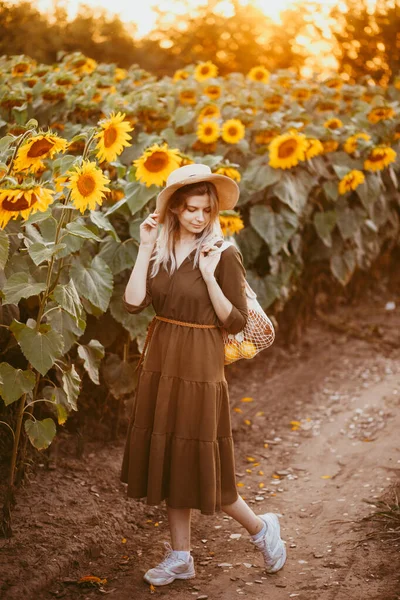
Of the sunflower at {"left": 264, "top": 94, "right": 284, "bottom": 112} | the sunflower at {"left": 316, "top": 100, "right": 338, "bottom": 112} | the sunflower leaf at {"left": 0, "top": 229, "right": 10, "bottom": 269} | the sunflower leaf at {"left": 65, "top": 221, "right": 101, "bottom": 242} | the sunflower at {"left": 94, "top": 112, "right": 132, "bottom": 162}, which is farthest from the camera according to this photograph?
the sunflower at {"left": 316, "top": 100, "right": 338, "bottom": 112}

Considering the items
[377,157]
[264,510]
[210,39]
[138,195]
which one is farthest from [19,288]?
[210,39]

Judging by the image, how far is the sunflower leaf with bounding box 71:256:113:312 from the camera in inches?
125

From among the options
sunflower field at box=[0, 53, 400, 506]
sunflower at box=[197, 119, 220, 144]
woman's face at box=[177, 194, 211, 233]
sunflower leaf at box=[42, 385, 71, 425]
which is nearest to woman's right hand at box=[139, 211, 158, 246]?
woman's face at box=[177, 194, 211, 233]

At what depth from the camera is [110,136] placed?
2.84m

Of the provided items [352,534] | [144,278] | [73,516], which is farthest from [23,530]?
[352,534]

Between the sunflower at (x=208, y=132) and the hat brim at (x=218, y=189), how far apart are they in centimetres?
157

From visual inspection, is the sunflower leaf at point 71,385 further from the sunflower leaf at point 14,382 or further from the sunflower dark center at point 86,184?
the sunflower dark center at point 86,184

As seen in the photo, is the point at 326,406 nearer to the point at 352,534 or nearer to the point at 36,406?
the point at 352,534

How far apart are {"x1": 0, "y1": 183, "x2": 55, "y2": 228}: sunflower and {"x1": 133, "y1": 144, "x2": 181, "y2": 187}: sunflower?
0.95 meters

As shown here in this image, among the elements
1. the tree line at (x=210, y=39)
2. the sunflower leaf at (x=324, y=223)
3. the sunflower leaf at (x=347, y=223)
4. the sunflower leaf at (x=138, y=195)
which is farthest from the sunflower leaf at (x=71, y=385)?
the tree line at (x=210, y=39)

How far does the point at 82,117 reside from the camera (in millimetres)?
4703

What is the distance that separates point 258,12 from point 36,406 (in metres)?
9.47

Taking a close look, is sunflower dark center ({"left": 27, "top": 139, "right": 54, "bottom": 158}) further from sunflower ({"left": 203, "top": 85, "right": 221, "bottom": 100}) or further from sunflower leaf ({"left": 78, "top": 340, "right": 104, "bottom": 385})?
sunflower ({"left": 203, "top": 85, "right": 221, "bottom": 100})

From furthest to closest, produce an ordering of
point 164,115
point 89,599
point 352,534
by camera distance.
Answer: point 164,115 < point 352,534 < point 89,599
